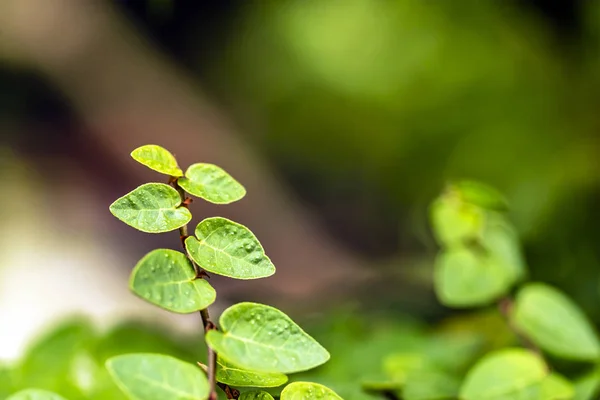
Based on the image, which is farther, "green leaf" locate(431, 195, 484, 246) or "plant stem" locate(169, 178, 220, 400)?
"green leaf" locate(431, 195, 484, 246)

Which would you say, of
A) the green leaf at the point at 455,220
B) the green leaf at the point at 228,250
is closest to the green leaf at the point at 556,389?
the green leaf at the point at 455,220

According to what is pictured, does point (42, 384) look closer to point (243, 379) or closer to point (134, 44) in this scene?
point (243, 379)

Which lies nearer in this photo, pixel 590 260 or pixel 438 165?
pixel 590 260

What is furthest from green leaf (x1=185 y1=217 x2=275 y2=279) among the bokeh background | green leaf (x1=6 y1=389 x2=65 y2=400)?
the bokeh background

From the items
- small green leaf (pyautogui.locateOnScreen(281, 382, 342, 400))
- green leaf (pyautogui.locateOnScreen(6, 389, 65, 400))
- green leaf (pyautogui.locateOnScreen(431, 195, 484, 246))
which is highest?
green leaf (pyautogui.locateOnScreen(431, 195, 484, 246))

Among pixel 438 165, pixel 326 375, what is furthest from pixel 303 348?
pixel 438 165

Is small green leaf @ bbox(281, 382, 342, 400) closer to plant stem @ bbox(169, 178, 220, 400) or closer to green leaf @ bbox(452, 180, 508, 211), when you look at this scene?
plant stem @ bbox(169, 178, 220, 400)

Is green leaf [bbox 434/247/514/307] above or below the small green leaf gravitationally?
above
